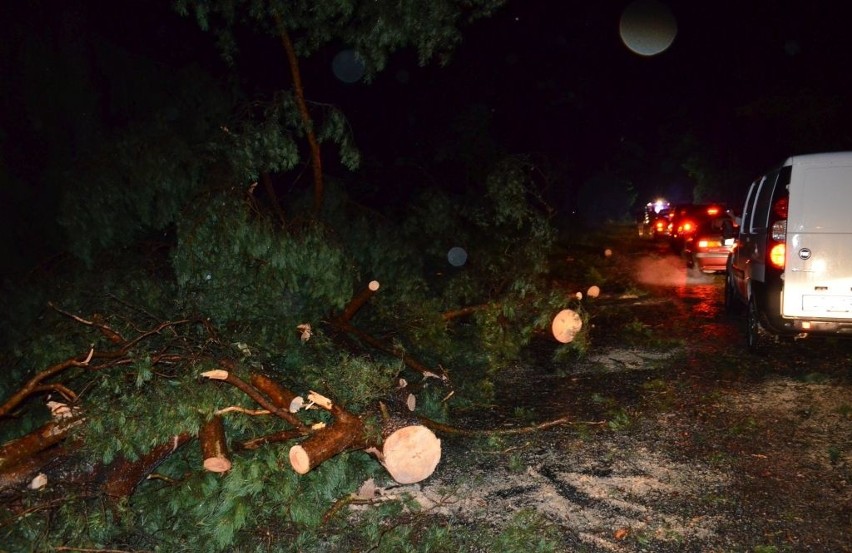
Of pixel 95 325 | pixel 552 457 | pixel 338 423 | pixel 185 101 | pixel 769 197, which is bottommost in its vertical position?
pixel 552 457

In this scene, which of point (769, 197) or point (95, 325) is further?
point (769, 197)

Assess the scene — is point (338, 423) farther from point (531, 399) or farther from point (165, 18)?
point (165, 18)

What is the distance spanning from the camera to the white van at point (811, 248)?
5.79 m

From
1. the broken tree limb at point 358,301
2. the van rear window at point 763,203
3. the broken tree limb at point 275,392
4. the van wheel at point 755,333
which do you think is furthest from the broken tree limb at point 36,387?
the van wheel at point 755,333

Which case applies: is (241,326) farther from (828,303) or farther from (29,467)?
(828,303)

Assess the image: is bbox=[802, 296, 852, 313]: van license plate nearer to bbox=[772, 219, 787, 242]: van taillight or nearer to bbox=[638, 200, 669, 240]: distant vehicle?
bbox=[772, 219, 787, 242]: van taillight

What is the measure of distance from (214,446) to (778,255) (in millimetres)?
5446

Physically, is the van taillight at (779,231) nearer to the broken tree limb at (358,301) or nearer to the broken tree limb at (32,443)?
the broken tree limb at (358,301)

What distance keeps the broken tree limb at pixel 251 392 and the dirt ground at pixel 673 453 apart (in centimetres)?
96

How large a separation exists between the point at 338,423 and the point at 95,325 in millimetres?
2244

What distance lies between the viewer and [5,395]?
18.5ft

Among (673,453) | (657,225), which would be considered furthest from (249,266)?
(657,225)

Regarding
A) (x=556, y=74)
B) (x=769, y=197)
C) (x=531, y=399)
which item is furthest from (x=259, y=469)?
Answer: (x=556, y=74)

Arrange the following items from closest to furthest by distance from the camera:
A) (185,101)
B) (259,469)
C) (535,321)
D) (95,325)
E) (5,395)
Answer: (259,469), (95,325), (5,395), (185,101), (535,321)
